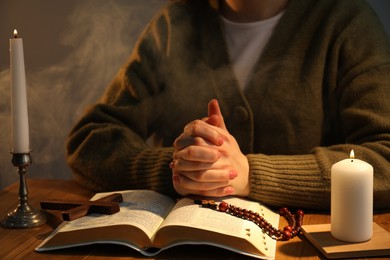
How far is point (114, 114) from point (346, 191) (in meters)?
0.82

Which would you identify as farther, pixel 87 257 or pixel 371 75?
pixel 371 75

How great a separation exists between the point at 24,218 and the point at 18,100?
0.25 m

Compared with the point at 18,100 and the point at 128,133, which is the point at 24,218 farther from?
the point at 128,133

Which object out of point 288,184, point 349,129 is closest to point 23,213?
point 288,184

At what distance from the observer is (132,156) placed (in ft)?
5.28

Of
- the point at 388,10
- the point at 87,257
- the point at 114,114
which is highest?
the point at 388,10

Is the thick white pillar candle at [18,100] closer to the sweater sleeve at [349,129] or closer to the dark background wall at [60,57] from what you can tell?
the sweater sleeve at [349,129]

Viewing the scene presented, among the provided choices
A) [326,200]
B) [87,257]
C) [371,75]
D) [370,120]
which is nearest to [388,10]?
[371,75]

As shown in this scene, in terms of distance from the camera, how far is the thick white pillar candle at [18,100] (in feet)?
4.28

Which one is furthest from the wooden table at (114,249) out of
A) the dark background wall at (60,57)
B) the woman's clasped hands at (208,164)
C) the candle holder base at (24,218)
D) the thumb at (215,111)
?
the dark background wall at (60,57)

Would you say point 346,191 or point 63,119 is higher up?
point 63,119

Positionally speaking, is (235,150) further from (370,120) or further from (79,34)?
(79,34)

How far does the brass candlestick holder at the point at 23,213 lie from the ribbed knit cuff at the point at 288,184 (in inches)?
Result: 18.5

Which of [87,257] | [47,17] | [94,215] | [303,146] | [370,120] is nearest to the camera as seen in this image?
[87,257]
